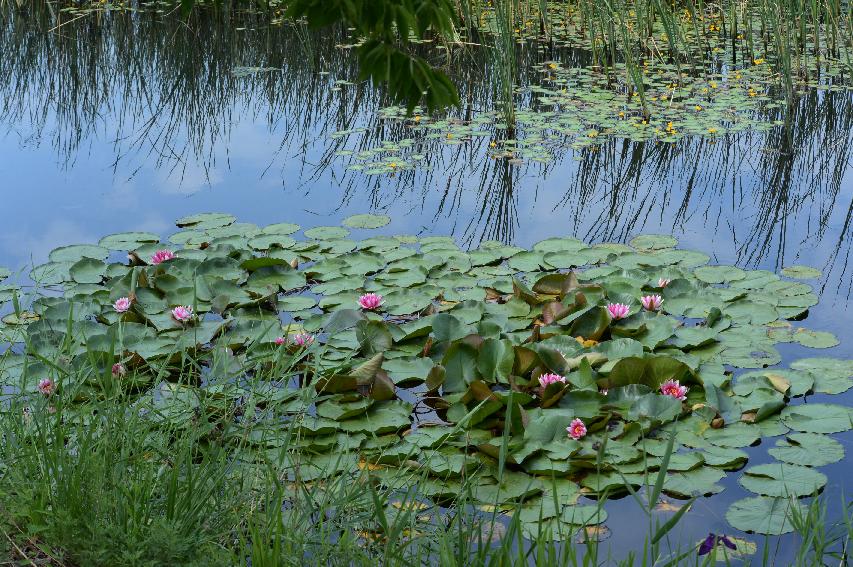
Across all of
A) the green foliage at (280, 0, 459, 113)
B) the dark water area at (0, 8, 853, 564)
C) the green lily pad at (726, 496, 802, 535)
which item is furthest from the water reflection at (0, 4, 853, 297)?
the green foliage at (280, 0, 459, 113)

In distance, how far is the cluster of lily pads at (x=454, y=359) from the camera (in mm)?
2426

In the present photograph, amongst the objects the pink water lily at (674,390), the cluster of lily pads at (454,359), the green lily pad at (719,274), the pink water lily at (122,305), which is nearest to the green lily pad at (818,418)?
the cluster of lily pads at (454,359)

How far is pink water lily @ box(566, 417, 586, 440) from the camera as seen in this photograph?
2555mm

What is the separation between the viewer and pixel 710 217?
4379 millimetres

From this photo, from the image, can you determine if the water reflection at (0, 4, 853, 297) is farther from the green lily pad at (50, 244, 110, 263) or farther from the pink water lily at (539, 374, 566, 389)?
the pink water lily at (539, 374, 566, 389)

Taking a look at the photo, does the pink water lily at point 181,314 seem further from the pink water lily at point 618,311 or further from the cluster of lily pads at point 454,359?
the pink water lily at point 618,311

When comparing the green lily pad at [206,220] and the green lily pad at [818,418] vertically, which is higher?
the green lily pad at [206,220]

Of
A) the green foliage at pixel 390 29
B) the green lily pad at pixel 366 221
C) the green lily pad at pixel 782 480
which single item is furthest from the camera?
the green lily pad at pixel 366 221

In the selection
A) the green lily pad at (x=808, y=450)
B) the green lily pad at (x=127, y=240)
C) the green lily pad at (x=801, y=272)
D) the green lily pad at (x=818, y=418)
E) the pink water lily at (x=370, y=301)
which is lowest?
the green lily pad at (x=808, y=450)

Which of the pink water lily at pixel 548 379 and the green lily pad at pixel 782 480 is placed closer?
the green lily pad at pixel 782 480

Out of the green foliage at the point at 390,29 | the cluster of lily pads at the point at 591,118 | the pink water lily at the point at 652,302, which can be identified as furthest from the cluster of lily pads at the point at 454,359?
the cluster of lily pads at the point at 591,118

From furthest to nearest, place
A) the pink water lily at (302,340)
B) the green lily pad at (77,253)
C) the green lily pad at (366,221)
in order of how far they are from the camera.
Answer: the green lily pad at (366,221) → the green lily pad at (77,253) → the pink water lily at (302,340)

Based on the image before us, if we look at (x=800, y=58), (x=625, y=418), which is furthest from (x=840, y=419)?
(x=800, y=58)

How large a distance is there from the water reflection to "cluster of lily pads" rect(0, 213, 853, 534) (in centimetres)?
43
